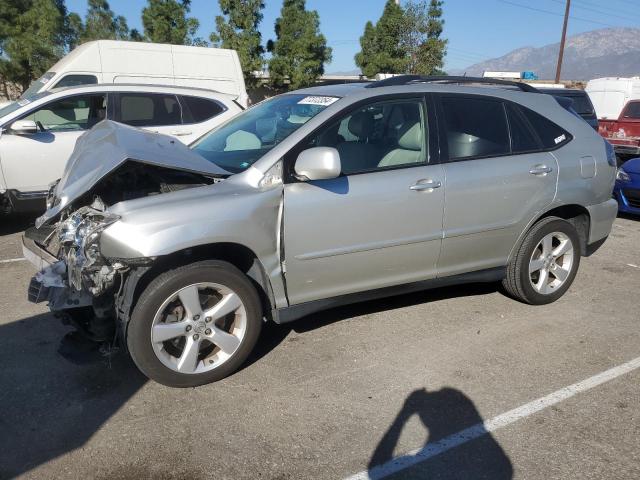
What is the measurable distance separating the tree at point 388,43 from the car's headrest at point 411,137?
2306cm

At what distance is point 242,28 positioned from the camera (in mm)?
23562

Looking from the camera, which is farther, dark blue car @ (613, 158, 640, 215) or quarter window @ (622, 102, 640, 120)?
quarter window @ (622, 102, 640, 120)

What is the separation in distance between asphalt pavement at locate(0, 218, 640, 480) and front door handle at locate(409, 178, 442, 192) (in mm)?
1112

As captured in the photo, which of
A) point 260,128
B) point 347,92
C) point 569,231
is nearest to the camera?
point 347,92

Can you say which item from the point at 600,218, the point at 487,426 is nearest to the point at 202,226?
the point at 487,426

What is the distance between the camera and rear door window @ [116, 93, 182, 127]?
751 cm

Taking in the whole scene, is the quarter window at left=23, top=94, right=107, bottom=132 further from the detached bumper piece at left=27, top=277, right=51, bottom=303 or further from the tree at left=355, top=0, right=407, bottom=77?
the tree at left=355, top=0, right=407, bottom=77

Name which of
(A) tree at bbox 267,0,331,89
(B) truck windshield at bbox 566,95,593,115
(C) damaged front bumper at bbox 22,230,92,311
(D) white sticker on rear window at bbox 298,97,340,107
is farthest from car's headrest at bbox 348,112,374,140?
(A) tree at bbox 267,0,331,89

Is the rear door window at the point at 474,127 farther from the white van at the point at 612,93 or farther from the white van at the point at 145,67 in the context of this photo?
the white van at the point at 612,93

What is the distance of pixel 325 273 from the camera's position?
11.6ft

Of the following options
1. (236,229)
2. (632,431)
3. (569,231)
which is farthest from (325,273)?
(569,231)

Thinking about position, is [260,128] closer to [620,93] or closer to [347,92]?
[347,92]

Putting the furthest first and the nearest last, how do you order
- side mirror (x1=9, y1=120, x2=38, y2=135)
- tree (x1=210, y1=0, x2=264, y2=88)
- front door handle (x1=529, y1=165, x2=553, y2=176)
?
tree (x1=210, y1=0, x2=264, y2=88)
side mirror (x1=9, y1=120, x2=38, y2=135)
front door handle (x1=529, y1=165, x2=553, y2=176)

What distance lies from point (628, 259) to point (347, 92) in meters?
Result: 4.23
